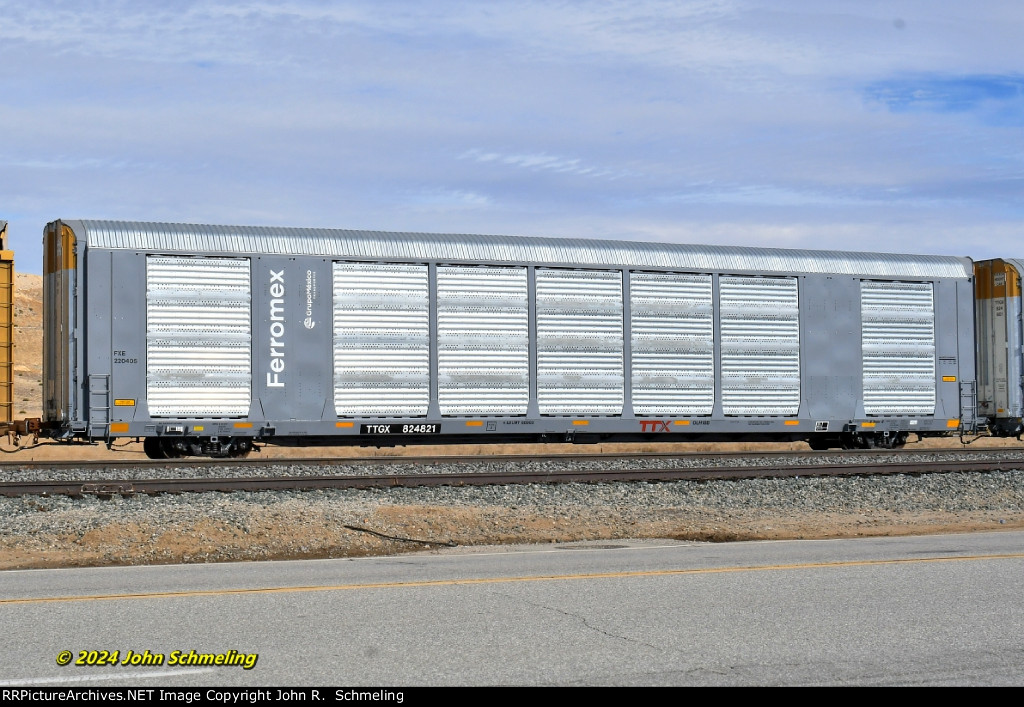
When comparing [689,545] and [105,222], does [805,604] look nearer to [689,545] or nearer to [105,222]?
[689,545]

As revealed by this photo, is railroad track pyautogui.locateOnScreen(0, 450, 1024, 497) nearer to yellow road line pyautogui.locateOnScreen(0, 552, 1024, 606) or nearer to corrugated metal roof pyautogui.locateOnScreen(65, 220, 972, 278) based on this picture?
corrugated metal roof pyautogui.locateOnScreen(65, 220, 972, 278)

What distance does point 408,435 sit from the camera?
2039 cm

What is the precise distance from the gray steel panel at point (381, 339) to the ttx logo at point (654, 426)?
429cm

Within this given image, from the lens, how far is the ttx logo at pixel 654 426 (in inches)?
844

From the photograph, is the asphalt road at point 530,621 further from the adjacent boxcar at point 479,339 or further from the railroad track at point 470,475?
the adjacent boxcar at point 479,339

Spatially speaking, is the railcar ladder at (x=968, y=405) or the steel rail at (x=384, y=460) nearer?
the steel rail at (x=384, y=460)

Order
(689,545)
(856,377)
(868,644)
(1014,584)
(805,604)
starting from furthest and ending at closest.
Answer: (856,377) → (689,545) → (1014,584) → (805,604) → (868,644)

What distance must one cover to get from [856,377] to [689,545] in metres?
12.4

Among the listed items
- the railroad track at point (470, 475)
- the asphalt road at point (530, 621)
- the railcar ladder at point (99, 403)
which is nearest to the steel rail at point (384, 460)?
the railroad track at point (470, 475)

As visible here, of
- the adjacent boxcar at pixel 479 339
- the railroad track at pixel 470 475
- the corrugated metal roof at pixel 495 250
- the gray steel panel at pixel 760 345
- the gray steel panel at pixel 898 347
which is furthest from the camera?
the gray steel panel at pixel 898 347

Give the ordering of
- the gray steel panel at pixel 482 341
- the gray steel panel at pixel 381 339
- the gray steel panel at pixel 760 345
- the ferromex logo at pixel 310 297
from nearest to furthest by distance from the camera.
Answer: the ferromex logo at pixel 310 297 → the gray steel panel at pixel 381 339 → the gray steel panel at pixel 482 341 → the gray steel panel at pixel 760 345

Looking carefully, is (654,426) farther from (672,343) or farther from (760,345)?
(760,345)

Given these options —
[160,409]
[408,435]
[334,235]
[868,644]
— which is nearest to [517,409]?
[408,435]

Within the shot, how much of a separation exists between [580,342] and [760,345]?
3912 millimetres
